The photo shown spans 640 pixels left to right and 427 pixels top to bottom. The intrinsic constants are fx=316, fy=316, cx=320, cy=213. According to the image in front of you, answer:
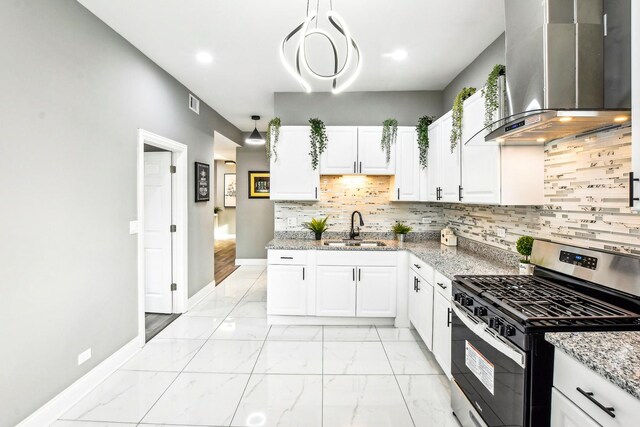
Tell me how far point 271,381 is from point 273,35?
293 centimetres

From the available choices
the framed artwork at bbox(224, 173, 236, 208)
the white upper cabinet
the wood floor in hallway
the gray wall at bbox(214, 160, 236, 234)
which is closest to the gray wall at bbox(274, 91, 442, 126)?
the white upper cabinet

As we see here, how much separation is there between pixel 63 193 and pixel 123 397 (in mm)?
1534

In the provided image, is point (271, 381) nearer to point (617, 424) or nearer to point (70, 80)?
point (617, 424)

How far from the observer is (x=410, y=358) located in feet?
9.42

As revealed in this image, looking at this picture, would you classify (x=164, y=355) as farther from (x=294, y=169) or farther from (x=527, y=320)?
(x=527, y=320)

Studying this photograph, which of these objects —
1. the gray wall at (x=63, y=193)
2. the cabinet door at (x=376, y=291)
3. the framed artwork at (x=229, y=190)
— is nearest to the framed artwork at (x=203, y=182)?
the gray wall at (x=63, y=193)

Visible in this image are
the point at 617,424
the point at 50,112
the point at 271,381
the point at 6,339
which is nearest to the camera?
the point at 617,424

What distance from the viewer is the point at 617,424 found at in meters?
0.97

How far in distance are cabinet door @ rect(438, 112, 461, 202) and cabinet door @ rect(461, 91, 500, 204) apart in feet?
0.41

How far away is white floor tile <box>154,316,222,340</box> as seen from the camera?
336cm

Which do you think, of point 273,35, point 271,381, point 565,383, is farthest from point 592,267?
point 273,35

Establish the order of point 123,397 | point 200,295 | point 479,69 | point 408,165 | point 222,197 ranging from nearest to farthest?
point 123,397 < point 479,69 < point 408,165 < point 200,295 < point 222,197

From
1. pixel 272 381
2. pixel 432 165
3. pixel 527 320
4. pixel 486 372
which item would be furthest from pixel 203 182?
pixel 527 320

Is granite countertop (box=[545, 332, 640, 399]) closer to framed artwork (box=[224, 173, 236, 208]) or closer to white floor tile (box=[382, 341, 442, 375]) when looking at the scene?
white floor tile (box=[382, 341, 442, 375])
